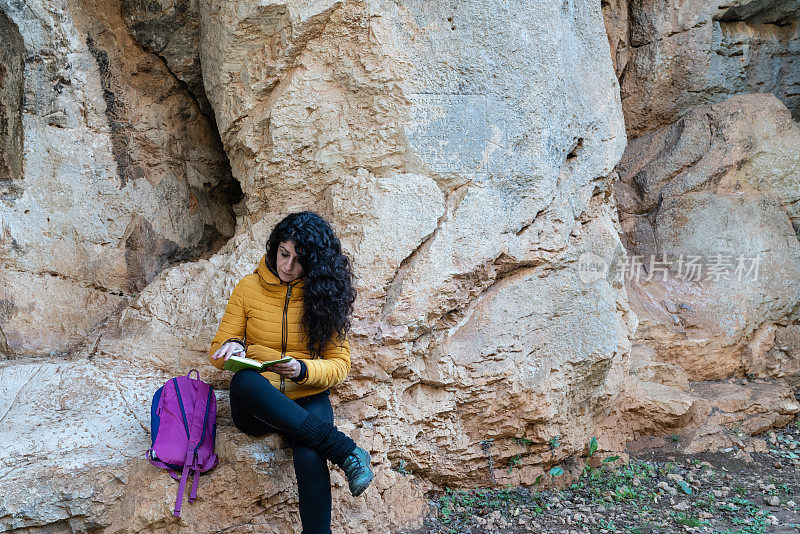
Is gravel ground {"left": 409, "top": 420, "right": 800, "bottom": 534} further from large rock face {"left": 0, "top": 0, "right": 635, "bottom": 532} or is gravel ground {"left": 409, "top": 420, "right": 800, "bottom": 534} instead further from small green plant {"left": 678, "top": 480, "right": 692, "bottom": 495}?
large rock face {"left": 0, "top": 0, "right": 635, "bottom": 532}

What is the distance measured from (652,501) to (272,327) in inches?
98.4

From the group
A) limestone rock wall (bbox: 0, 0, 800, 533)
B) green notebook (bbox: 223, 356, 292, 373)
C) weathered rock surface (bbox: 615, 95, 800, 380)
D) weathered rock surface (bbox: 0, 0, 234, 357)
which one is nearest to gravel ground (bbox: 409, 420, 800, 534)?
limestone rock wall (bbox: 0, 0, 800, 533)

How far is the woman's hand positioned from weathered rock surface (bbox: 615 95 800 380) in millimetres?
Answer: 3198

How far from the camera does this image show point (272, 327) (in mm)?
3125

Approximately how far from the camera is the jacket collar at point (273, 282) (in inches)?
124

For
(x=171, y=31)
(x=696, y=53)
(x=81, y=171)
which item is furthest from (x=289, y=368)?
(x=696, y=53)

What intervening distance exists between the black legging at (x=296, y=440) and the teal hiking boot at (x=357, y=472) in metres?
0.12

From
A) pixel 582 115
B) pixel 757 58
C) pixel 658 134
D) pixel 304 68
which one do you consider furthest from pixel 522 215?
pixel 757 58

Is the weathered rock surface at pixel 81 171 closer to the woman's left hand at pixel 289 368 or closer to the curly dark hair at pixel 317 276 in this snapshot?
the curly dark hair at pixel 317 276

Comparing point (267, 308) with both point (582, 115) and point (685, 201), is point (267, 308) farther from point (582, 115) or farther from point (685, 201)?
point (685, 201)

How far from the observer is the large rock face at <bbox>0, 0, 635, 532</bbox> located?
12.2 feet

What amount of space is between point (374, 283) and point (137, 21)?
2.33m

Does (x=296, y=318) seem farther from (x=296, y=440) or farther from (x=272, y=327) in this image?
(x=296, y=440)

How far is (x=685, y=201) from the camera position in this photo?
17.8 ft
